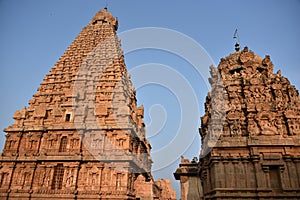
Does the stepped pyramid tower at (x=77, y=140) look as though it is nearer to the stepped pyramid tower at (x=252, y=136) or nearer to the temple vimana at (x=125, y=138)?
the temple vimana at (x=125, y=138)

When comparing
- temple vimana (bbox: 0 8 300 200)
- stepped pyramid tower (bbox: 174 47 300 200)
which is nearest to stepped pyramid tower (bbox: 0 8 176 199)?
temple vimana (bbox: 0 8 300 200)

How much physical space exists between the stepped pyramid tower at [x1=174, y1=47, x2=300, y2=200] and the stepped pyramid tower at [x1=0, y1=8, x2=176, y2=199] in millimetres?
7680

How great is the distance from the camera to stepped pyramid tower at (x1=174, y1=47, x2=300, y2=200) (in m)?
18.2

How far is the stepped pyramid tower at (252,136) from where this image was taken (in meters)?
18.2

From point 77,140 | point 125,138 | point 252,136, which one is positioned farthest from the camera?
point 77,140

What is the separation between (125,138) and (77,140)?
470 cm

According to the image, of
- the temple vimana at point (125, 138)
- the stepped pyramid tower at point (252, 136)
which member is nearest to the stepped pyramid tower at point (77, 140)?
the temple vimana at point (125, 138)

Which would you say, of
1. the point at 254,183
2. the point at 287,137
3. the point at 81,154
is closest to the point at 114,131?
the point at 81,154

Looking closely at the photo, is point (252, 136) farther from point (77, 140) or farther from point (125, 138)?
point (77, 140)

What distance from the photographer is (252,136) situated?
19.6 m

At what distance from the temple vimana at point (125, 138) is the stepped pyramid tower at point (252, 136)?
69 mm

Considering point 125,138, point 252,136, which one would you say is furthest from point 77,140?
point 252,136

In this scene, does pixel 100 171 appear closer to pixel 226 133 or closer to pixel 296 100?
pixel 226 133

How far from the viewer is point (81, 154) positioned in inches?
951
